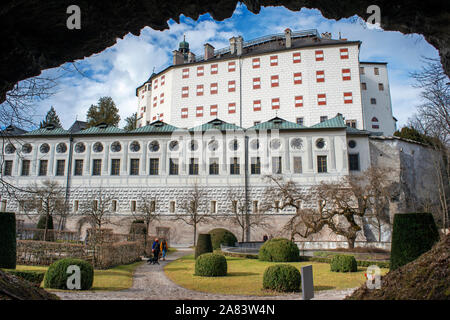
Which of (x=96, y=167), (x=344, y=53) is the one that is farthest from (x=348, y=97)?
(x=96, y=167)

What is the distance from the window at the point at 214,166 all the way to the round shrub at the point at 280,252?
15982 millimetres

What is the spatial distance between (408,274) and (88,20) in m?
6.32

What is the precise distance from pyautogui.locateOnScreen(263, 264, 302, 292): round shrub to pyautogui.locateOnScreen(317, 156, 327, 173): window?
23.1 meters

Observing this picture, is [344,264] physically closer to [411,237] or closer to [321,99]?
[411,237]

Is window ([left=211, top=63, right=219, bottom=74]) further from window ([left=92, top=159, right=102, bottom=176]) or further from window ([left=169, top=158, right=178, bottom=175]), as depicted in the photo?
window ([left=92, top=159, right=102, bottom=176])

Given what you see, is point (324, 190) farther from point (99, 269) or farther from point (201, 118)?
point (201, 118)

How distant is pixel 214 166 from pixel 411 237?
2467 cm

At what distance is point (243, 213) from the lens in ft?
105

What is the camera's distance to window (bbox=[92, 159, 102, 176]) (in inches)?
1372

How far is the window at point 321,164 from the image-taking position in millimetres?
32500

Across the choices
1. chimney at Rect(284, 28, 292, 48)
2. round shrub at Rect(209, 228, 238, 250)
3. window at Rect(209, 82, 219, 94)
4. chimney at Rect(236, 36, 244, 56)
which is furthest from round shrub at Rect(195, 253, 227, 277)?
chimney at Rect(236, 36, 244, 56)

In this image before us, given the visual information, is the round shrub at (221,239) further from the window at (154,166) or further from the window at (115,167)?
the window at (115,167)

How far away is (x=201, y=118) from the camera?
45188 mm
